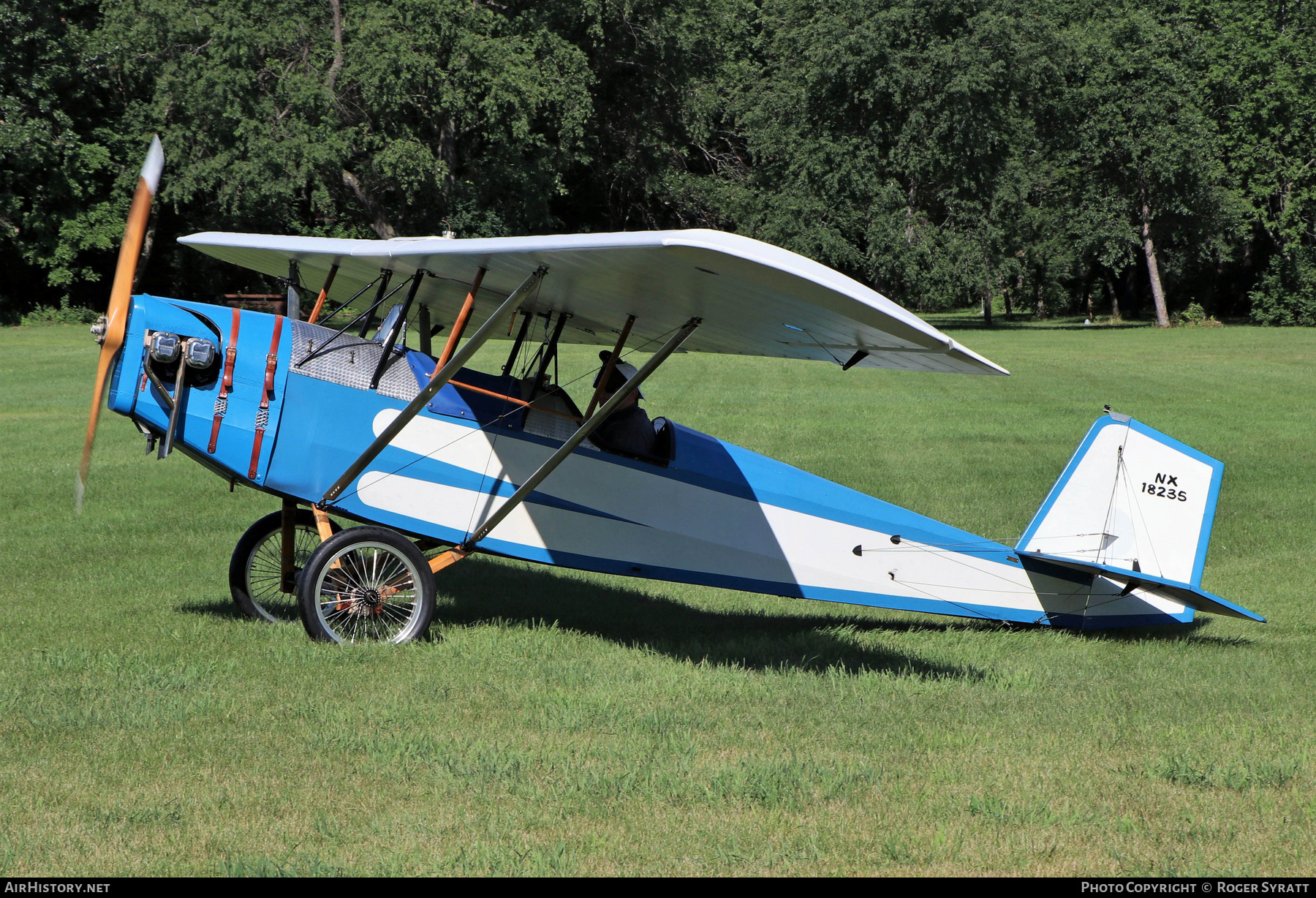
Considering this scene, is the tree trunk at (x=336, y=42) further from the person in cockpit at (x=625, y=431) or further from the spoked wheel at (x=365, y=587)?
the spoked wheel at (x=365, y=587)

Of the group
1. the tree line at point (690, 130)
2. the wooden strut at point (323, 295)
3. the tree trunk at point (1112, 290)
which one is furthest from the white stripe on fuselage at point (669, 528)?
the tree trunk at point (1112, 290)

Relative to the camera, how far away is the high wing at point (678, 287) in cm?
528

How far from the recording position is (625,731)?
576 centimetres

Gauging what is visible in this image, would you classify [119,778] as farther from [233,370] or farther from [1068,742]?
[1068,742]

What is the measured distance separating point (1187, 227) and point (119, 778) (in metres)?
58.2

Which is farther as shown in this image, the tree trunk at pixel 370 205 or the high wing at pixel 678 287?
the tree trunk at pixel 370 205

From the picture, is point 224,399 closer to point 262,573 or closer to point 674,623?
point 262,573

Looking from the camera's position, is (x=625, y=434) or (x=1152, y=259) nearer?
(x=625, y=434)

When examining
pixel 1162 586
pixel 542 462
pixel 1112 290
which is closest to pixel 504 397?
pixel 542 462

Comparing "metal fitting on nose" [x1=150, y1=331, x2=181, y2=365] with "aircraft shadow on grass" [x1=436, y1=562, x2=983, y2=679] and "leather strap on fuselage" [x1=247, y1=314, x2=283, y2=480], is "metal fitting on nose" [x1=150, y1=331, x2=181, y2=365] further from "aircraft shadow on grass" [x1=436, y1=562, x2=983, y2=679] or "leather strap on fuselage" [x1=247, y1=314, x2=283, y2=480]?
"aircraft shadow on grass" [x1=436, y1=562, x2=983, y2=679]

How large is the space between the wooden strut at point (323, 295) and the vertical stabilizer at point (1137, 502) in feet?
17.8

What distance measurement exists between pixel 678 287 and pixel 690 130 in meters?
49.2

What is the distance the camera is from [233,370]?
272 inches

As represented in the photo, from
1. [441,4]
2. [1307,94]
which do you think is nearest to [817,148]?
[441,4]
